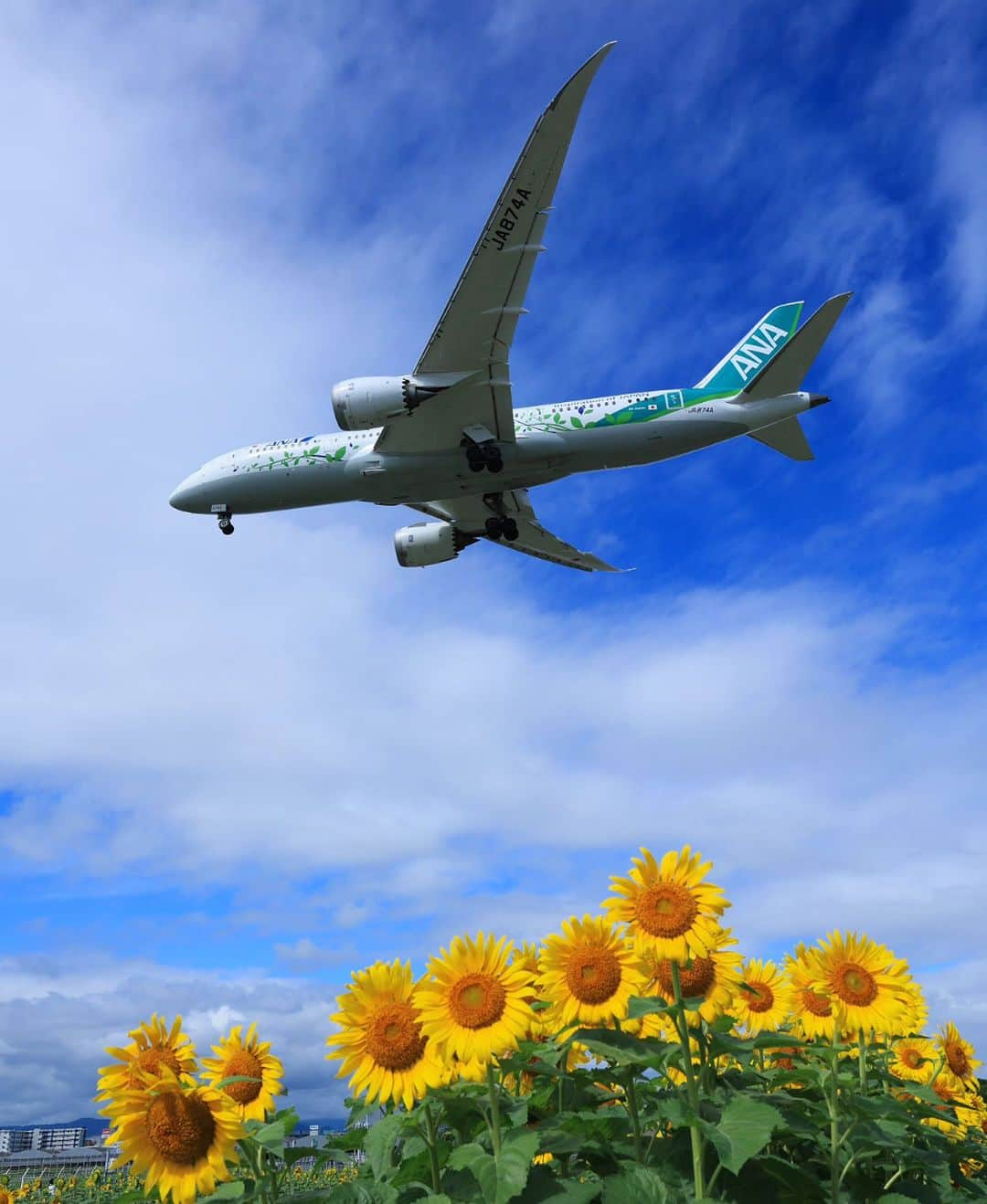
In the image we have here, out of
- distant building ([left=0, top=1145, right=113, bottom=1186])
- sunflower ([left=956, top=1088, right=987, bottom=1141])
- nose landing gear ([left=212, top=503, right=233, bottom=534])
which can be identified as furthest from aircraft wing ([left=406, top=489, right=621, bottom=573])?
sunflower ([left=956, top=1088, right=987, bottom=1141])

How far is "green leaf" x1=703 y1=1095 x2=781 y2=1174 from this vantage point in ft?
13.7

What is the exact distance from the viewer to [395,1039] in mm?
4902

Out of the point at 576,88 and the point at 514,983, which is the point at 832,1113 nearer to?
the point at 514,983

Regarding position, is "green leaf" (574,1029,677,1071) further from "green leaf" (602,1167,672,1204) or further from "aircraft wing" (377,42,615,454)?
"aircraft wing" (377,42,615,454)

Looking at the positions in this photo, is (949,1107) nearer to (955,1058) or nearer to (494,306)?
(955,1058)

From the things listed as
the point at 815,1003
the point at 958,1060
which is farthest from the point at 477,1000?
the point at 958,1060

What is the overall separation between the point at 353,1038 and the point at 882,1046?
15.8 ft

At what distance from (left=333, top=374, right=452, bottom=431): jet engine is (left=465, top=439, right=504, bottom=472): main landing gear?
10.8 feet

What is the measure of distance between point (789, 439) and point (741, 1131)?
1659 inches

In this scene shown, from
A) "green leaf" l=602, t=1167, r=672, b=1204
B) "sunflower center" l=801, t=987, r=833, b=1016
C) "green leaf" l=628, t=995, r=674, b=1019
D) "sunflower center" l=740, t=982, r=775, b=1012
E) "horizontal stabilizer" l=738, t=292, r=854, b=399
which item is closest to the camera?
"green leaf" l=602, t=1167, r=672, b=1204

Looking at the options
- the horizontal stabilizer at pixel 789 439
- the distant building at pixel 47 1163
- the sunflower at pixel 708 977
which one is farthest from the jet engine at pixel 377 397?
the sunflower at pixel 708 977

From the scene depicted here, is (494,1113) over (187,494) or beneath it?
beneath

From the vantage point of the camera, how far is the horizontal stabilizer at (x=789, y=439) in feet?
141

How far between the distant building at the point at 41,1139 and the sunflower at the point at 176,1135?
10.2 metres
